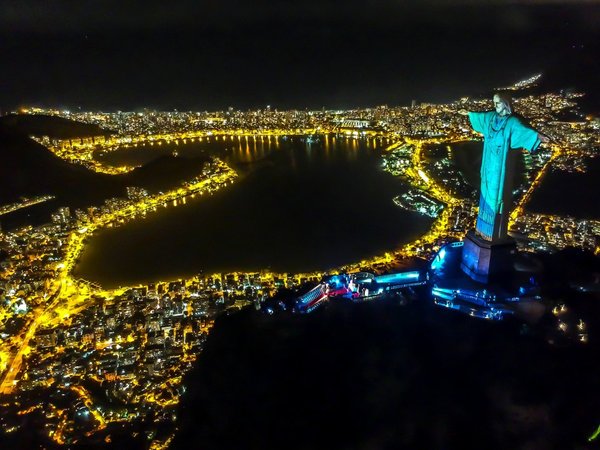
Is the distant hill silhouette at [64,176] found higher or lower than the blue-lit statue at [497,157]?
lower

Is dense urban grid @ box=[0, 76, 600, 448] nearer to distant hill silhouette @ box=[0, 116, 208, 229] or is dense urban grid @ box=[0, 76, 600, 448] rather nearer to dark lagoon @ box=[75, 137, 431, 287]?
dark lagoon @ box=[75, 137, 431, 287]

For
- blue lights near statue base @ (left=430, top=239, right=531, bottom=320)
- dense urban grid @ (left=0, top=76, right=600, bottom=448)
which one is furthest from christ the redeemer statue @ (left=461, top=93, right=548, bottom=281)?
dense urban grid @ (left=0, top=76, right=600, bottom=448)

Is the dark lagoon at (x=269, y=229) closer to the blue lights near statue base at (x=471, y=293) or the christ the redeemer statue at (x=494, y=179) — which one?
the blue lights near statue base at (x=471, y=293)

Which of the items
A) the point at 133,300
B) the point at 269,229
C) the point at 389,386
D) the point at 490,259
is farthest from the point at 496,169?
the point at 269,229

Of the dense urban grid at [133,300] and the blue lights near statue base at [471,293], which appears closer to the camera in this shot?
the blue lights near statue base at [471,293]

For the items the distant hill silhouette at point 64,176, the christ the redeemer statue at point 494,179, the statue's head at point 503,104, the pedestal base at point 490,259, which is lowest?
the distant hill silhouette at point 64,176

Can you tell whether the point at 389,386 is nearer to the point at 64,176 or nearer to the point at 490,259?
the point at 490,259

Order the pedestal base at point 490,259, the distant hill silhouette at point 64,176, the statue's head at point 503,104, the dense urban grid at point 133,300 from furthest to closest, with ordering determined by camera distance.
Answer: the distant hill silhouette at point 64,176, the dense urban grid at point 133,300, the pedestal base at point 490,259, the statue's head at point 503,104

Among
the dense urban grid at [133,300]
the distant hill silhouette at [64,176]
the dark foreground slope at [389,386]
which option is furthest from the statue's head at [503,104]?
the distant hill silhouette at [64,176]
